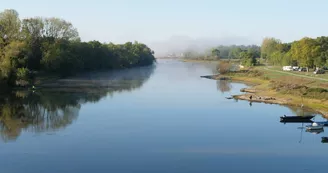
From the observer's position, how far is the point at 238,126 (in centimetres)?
4062

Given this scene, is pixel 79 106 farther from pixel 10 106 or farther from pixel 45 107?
pixel 10 106

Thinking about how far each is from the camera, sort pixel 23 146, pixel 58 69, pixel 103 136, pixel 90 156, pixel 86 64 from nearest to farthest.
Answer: pixel 90 156 → pixel 23 146 → pixel 103 136 → pixel 58 69 → pixel 86 64

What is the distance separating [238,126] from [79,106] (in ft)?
71.3

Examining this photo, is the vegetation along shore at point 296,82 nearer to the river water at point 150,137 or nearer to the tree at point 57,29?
the river water at point 150,137

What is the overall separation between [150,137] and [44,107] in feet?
69.1

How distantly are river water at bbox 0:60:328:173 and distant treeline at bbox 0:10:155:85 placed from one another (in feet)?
39.1

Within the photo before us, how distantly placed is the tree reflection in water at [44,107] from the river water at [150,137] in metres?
0.11

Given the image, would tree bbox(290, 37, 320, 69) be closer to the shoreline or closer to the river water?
the shoreline

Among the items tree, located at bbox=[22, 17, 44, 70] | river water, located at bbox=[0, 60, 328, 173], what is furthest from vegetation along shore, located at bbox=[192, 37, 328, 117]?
tree, located at bbox=[22, 17, 44, 70]

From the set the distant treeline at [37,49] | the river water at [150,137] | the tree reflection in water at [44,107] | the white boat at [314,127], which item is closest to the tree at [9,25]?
the distant treeline at [37,49]

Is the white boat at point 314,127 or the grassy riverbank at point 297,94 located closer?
the white boat at point 314,127

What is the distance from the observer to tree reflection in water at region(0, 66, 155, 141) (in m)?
38.9

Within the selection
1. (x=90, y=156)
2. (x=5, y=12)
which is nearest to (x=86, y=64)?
(x=5, y=12)

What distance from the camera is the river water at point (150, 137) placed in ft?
89.4
